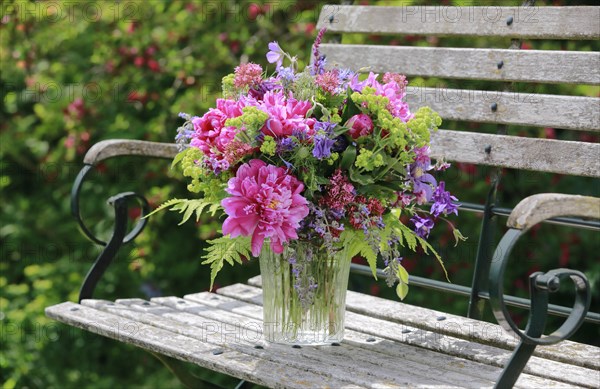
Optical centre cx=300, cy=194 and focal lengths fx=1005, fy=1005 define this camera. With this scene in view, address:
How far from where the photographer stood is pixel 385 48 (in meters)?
2.62

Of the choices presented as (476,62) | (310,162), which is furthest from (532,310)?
(476,62)

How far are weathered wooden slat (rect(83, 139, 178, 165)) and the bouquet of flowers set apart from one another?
49cm

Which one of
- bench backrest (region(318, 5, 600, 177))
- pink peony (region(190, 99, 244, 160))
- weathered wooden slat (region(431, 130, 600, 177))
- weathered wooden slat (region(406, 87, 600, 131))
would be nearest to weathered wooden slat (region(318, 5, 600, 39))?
bench backrest (region(318, 5, 600, 177))

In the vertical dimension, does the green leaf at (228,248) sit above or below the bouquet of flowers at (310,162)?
below

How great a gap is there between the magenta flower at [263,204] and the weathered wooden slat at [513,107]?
775 mm

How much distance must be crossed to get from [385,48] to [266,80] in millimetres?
728

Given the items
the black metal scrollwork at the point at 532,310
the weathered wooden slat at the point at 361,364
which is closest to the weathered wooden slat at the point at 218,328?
the weathered wooden slat at the point at 361,364

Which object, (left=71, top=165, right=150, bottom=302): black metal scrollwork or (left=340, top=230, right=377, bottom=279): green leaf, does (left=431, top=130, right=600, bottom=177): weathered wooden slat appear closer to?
(left=340, top=230, right=377, bottom=279): green leaf

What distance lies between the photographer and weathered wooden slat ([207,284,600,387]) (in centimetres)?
188

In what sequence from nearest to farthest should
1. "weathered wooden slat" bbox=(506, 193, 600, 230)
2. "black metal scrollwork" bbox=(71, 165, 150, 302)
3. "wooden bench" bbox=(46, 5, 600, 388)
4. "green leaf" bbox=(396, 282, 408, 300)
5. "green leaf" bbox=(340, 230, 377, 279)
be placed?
"weathered wooden slat" bbox=(506, 193, 600, 230) → "wooden bench" bbox=(46, 5, 600, 388) → "green leaf" bbox=(340, 230, 377, 279) → "green leaf" bbox=(396, 282, 408, 300) → "black metal scrollwork" bbox=(71, 165, 150, 302)

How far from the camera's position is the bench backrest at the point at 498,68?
7.54ft

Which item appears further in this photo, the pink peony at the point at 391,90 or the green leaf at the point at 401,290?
the green leaf at the point at 401,290

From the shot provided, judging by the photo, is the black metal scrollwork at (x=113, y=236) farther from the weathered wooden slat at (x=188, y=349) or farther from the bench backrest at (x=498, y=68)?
the bench backrest at (x=498, y=68)

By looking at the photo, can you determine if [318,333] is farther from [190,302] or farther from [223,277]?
[223,277]
